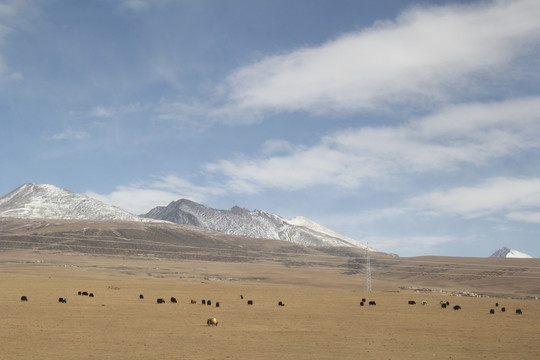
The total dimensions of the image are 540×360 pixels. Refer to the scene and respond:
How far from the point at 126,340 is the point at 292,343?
996 centimetres

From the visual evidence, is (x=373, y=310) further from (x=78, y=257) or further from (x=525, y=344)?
(x=78, y=257)

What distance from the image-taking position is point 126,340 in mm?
32719

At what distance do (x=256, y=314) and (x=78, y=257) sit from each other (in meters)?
145

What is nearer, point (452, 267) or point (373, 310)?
point (373, 310)

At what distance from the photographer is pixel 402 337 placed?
37.9 meters

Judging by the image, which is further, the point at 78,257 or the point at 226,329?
the point at 78,257

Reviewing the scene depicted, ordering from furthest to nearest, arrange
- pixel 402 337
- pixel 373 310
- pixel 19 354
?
pixel 373 310
pixel 402 337
pixel 19 354

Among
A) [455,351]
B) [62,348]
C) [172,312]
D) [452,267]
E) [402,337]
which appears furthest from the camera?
[452,267]

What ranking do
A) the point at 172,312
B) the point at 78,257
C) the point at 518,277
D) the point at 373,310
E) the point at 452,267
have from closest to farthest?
the point at 172,312 → the point at 373,310 → the point at 518,277 → the point at 78,257 → the point at 452,267

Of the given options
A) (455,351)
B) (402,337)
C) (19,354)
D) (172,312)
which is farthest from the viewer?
(172,312)

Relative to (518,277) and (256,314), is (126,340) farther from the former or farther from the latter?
(518,277)

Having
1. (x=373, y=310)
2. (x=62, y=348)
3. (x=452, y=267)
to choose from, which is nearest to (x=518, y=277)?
(x=452, y=267)

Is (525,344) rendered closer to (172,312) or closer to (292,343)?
(292,343)

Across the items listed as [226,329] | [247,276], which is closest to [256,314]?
[226,329]
